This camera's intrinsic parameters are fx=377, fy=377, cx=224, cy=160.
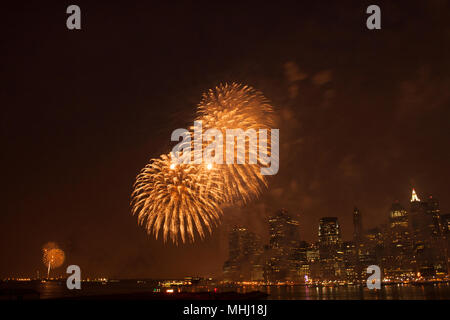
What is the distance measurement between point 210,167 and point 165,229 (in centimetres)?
851

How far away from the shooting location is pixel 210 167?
4284 cm
